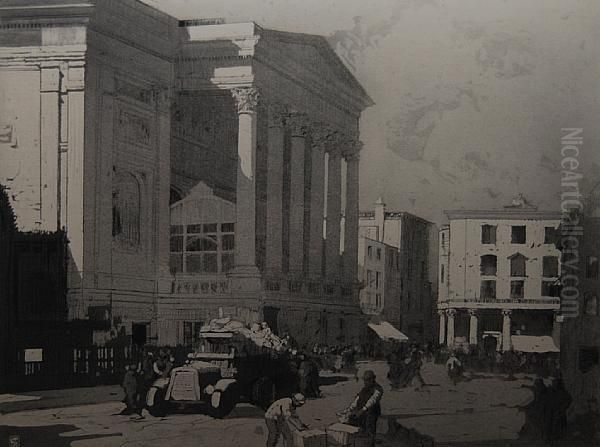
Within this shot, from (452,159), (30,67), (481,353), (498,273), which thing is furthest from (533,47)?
(30,67)

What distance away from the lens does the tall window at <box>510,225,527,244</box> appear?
25.8 feet

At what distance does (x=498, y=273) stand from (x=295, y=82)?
2105 mm

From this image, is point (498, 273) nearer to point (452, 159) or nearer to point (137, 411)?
point (452, 159)

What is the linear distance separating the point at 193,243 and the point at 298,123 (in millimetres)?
1232

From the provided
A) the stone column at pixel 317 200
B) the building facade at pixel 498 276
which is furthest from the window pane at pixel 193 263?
the building facade at pixel 498 276

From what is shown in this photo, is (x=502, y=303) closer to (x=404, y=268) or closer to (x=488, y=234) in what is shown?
(x=488, y=234)

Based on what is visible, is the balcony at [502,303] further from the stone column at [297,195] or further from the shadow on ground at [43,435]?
the shadow on ground at [43,435]

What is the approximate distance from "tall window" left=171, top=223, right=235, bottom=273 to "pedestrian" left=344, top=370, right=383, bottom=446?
1400 mm

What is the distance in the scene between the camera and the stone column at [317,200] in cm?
827

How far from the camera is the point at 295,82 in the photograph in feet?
27.0

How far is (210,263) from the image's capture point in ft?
27.2

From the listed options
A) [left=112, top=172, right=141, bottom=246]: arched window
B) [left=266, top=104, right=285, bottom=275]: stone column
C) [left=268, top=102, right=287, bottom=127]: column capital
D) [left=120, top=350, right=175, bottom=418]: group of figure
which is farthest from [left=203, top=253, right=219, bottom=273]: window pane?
[left=268, top=102, right=287, bottom=127]: column capital

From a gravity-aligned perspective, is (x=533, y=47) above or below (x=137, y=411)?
above

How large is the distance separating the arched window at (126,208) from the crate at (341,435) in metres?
2.09
